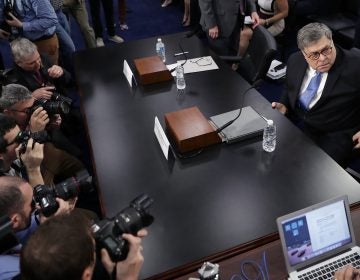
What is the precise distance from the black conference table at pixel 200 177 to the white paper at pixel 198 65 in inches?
8.5

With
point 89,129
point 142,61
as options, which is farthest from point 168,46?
point 89,129

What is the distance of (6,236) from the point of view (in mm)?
1196

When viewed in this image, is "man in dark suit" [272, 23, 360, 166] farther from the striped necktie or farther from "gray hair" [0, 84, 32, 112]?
"gray hair" [0, 84, 32, 112]

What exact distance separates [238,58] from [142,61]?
846 millimetres

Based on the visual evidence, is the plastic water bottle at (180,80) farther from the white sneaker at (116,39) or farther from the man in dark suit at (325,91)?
the white sneaker at (116,39)

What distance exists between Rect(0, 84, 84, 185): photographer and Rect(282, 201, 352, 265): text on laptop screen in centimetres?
133

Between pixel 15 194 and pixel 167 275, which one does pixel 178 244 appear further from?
pixel 15 194

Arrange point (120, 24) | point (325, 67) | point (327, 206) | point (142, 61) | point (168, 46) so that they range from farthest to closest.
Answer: point (120, 24) → point (168, 46) → point (142, 61) → point (325, 67) → point (327, 206)

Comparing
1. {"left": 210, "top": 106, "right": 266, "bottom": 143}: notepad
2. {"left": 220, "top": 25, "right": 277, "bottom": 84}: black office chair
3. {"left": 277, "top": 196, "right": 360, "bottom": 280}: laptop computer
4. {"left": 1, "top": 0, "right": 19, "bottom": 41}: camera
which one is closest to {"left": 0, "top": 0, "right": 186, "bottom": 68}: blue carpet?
{"left": 1, "top": 0, "right": 19, "bottom": 41}: camera

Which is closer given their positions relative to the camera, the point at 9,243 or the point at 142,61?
the point at 9,243

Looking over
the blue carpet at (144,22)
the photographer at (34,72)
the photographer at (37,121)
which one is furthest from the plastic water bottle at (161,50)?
the blue carpet at (144,22)

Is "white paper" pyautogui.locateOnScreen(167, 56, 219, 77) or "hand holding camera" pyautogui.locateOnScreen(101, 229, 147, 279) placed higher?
"hand holding camera" pyautogui.locateOnScreen(101, 229, 147, 279)

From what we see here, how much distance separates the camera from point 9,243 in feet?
4.04

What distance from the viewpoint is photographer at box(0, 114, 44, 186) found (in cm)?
182
